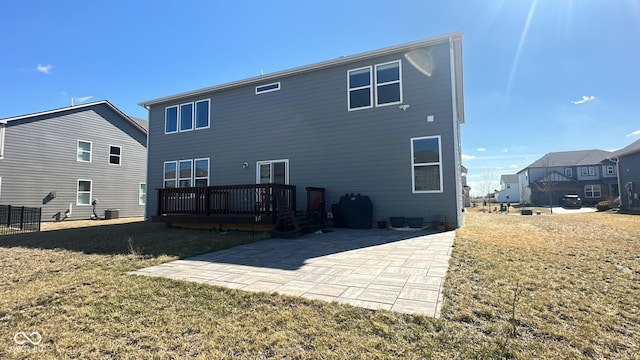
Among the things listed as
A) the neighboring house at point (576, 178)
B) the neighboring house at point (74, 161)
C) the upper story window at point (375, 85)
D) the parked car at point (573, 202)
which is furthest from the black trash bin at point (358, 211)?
the neighboring house at point (576, 178)

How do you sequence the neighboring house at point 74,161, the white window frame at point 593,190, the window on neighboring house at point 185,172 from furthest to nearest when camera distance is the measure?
the white window frame at point 593,190, the neighboring house at point 74,161, the window on neighboring house at point 185,172

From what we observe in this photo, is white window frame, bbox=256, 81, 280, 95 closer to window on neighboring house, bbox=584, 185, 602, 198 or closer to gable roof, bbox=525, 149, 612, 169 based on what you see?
gable roof, bbox=525, 149, 612, 169

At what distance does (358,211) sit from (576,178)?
37.8 metres

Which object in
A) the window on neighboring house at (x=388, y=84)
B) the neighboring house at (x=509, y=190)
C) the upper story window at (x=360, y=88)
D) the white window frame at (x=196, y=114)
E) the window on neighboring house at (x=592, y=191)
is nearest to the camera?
the window on neighboring house at (x=388, y=84)

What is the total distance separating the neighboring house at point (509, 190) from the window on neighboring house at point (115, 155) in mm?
51279

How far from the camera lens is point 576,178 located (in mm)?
33906

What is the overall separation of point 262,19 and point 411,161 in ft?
23.8

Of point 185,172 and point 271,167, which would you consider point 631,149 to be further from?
point 185,172

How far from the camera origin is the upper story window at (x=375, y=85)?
9516mm

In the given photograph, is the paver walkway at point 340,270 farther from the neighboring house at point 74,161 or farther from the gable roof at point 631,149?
the gable roof at point 631,149

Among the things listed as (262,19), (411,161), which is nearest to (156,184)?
(262,19)

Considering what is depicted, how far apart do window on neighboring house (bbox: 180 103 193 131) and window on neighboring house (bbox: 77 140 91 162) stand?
25.8 feet

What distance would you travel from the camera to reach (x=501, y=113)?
1869 cm

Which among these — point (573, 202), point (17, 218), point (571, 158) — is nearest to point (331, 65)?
point (17, 218)
